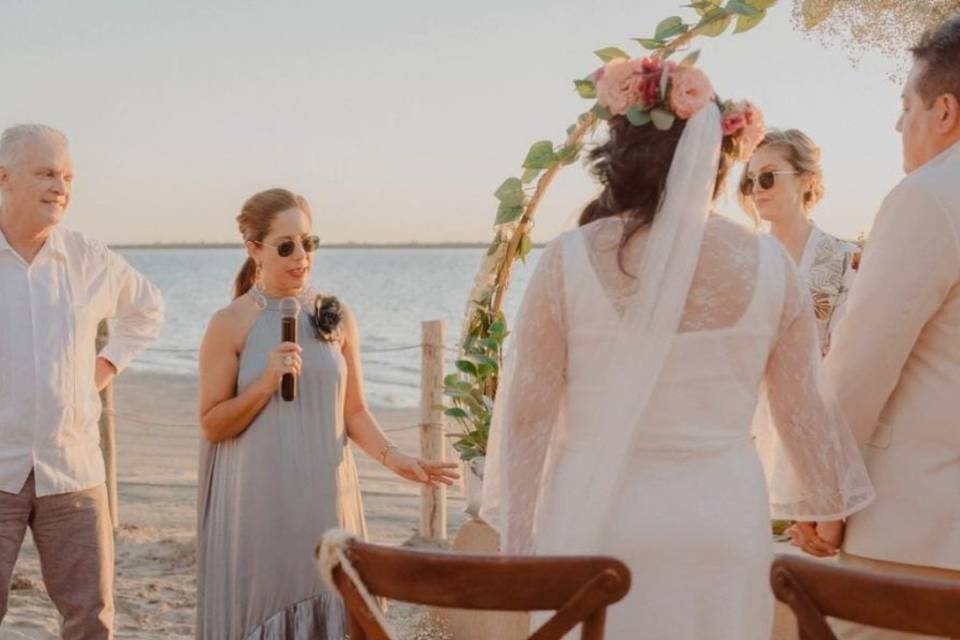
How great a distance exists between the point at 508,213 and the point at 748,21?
1.15 m

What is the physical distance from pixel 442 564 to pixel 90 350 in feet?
7.81

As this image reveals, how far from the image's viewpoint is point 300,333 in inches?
157

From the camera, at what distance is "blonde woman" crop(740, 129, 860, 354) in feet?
16.1

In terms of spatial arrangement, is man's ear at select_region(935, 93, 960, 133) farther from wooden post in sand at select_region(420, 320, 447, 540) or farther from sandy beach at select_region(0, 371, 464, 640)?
wooden post in sand at select_region(420, 320, 447, 540)

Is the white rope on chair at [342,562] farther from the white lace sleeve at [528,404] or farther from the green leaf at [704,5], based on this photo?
the green leaf at [704,5]

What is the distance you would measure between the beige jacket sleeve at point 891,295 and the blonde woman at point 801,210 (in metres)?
2.15

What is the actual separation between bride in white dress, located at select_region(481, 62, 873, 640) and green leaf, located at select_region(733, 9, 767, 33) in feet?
5.79

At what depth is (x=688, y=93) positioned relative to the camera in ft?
8.58

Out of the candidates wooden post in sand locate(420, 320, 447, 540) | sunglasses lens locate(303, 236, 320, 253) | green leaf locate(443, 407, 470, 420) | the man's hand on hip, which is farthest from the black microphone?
wooden post in sand locate(420, 320, 447, 540)

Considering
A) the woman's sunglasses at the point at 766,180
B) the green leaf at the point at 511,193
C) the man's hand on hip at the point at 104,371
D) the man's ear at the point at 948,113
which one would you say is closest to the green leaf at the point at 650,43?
the green leaf at the point at 511,193

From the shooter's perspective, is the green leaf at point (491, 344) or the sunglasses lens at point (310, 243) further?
the green leaf at point (491, 344)

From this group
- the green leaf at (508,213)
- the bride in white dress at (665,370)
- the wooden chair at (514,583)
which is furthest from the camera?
the green leaf at (508,213)

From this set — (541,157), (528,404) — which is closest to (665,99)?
(528,404)

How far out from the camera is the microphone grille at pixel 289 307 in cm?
393
